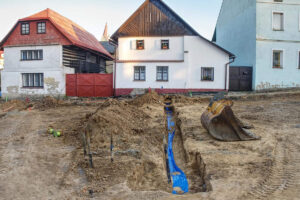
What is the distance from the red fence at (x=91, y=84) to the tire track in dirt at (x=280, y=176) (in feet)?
50.2

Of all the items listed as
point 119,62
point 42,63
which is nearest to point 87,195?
point 119,62

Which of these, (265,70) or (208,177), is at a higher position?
(265,70)

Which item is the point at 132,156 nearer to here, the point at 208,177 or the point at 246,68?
the point at 208,177

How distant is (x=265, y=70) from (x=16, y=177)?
19397 mm

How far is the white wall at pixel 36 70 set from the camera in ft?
66.2

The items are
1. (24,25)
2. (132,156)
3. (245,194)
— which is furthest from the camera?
(24,25)

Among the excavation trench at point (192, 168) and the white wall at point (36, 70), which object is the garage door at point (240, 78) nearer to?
the excavation trench at point (192, 168)

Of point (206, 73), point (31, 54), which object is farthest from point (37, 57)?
point (206, 73)

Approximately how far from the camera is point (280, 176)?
16.9 ft

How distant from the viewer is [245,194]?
15.0ft

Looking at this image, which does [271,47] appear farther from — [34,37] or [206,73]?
[34,37]

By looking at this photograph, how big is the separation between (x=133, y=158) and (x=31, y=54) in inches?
717

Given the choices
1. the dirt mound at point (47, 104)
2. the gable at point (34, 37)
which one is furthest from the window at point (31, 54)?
the dirt mound at point (47, 104)

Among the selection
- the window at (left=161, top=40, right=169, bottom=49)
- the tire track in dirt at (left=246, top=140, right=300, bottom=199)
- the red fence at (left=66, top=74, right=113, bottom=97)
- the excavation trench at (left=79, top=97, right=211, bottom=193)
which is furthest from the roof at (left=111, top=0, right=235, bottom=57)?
the tire track in dirt at (left=246, top=140, right=300, bottom=199)
